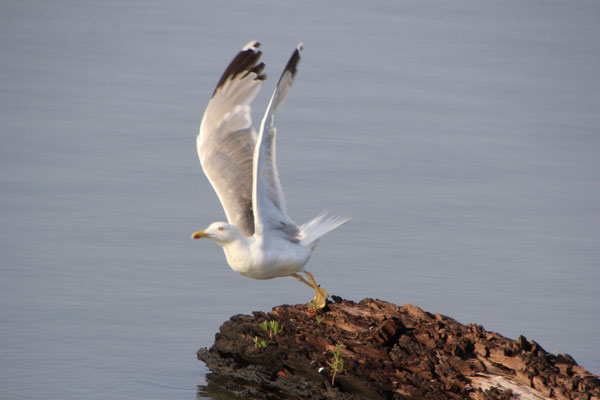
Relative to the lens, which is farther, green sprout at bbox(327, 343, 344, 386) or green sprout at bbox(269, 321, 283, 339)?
green sprout at bbox(269, 321, 283, 339)

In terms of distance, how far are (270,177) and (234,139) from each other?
1.97 feet

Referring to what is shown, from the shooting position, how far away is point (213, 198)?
12.9 m

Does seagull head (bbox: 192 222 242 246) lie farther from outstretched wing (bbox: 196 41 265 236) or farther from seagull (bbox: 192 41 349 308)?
outstretched wing (bbox: 196 41 265 236)

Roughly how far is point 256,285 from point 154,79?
30.5ft

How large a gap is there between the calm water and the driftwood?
0.67m

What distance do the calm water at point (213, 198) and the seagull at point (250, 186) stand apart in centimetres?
125

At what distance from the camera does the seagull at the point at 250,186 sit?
8.62 metres

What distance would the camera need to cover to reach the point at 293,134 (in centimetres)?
1566

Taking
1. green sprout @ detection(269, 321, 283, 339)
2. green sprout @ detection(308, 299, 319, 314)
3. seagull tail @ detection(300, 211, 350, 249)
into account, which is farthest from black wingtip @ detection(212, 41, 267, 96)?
green sprout @ detection(269, 321, 283, 339)

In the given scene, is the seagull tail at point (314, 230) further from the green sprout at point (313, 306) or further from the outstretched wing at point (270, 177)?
the green sprout at point (313, 306)

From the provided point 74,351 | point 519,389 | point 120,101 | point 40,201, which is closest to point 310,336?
point 519,389

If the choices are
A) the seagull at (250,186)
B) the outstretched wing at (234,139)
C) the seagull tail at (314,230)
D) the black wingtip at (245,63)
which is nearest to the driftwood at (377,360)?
the seagull at (250,186)

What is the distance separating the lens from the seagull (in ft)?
28.3

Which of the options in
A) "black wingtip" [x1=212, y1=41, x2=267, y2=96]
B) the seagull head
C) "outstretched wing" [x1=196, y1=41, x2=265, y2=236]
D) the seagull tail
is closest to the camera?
the seagull head
